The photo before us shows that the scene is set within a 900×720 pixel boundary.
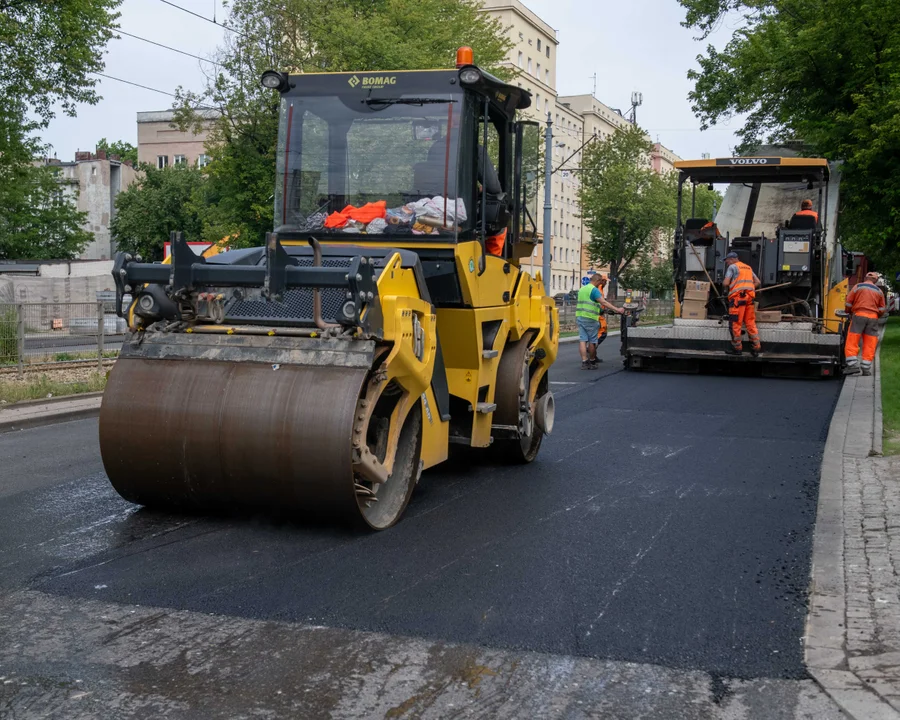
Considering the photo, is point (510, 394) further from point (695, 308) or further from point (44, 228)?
point (44, 228)

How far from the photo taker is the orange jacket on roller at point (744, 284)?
15.4 metres

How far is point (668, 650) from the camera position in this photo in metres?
4.10

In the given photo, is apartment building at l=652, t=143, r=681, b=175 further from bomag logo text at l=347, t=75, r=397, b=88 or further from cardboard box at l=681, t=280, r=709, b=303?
bomag logo text at l=347, t=75, r=397, b=88

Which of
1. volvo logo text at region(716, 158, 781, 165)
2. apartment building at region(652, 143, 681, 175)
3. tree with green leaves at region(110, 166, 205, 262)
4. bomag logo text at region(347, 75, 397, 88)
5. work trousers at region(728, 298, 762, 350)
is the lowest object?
work trousers at region(728, 298, 762, 350)

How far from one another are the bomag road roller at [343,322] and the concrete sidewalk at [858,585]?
2291 millimetres

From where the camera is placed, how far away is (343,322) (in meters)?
5.36

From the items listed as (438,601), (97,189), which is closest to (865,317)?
(438,601)

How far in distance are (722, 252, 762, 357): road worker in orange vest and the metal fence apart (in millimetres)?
8890

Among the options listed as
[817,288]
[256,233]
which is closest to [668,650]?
[817,288]

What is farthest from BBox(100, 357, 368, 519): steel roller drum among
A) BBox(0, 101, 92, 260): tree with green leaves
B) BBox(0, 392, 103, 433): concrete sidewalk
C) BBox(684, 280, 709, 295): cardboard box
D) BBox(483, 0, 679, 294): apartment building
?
BBox(483, 0, 679, 294): apartment building

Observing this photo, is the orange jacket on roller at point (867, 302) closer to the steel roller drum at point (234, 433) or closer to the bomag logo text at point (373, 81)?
the bomag logo text at point (373, 81)

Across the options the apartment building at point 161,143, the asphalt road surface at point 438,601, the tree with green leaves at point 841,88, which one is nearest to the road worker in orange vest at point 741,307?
the tree with green leaves at point 841,88

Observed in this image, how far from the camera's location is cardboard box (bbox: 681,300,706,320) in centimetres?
1705

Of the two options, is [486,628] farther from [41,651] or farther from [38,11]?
[38,11]
